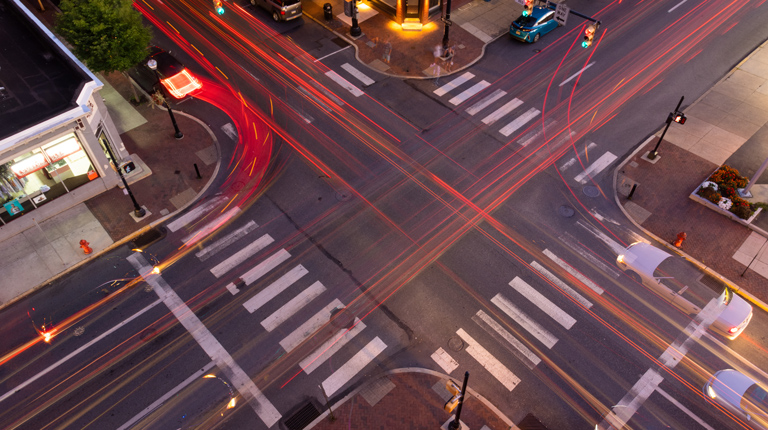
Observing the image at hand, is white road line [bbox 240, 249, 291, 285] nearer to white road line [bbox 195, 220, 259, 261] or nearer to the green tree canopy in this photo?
white road line [bbox 195, 220, 259, 261]

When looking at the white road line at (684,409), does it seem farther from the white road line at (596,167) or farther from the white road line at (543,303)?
the white road line at (596,167)

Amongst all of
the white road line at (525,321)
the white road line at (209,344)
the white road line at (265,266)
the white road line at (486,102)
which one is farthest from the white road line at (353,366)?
the white road line at (486,102)

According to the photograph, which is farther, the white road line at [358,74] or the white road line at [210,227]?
the white road line at [358,74]

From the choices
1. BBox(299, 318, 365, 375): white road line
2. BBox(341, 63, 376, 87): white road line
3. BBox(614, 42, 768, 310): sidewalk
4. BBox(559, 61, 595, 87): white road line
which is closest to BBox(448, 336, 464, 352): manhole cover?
BBox(299, 318, 365, 375): white road line

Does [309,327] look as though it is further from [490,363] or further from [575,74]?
[575,74]

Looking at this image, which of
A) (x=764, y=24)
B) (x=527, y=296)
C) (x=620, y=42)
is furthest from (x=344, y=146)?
(x=764, y=24)

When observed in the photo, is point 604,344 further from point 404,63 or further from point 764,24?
point 764,24

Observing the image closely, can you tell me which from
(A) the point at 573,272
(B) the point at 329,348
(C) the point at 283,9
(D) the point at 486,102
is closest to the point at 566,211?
(A) the point at 573,272

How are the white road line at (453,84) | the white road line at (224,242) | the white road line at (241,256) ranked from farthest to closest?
the white road line at (453,84) < the white road line at (224,242) < the white road line at (241,256)
